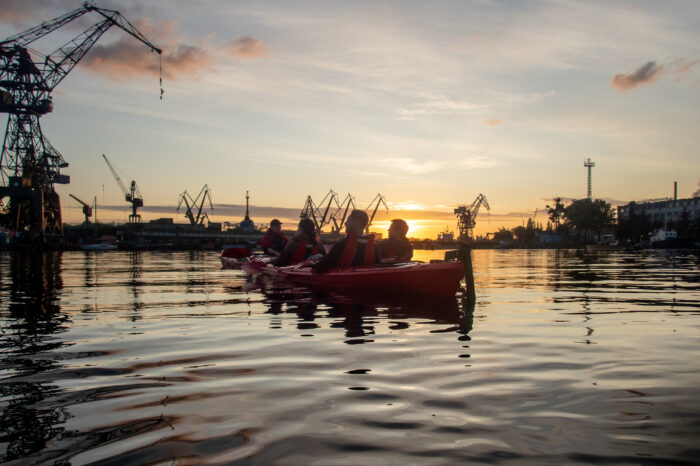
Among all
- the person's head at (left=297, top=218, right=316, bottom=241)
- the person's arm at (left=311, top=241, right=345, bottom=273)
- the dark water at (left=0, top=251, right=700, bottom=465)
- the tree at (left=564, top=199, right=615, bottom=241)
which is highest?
the tree at (left=564, top=199, right=615, bottom=241)

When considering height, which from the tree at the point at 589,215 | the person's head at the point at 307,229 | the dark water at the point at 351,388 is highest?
the tree at the point at 589,215

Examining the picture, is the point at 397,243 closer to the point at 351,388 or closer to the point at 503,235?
the point at 351,388

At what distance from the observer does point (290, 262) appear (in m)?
16.3

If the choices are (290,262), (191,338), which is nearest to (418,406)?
(191,338)

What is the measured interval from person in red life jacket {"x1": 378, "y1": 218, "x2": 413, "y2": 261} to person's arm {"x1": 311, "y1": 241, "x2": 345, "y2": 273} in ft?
4.27

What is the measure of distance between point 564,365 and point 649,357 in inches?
46.9

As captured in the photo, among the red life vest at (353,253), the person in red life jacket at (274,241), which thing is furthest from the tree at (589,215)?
the red life vest at (353,253)

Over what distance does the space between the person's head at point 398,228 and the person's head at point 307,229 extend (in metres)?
2.38

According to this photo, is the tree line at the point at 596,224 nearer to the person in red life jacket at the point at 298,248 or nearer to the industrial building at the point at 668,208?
the industrial building at the point at 668,208

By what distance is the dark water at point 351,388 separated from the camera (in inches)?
117

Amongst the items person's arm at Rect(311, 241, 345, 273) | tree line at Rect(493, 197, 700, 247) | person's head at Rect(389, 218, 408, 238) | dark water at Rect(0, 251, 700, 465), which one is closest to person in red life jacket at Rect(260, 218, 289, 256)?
person's arm at Rect(311, 241, 345, 273)

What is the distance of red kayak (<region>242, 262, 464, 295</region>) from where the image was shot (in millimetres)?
10773

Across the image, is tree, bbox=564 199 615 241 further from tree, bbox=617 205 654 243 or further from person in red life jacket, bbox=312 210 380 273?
person in red life jacket, bbox=312 210 380 273

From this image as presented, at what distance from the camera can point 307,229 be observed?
15.1m
